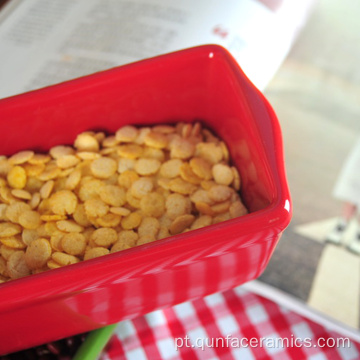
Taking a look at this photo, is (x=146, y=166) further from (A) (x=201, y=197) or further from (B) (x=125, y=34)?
(B) (x=125, y=34)

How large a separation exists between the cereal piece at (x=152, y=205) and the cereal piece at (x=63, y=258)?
0.11m

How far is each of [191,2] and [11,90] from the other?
0.34m

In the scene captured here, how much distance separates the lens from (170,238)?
434mm

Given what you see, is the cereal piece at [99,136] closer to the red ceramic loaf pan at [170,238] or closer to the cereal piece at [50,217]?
the red ceramic loaf pan at [170,238]

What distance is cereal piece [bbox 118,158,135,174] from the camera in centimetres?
61

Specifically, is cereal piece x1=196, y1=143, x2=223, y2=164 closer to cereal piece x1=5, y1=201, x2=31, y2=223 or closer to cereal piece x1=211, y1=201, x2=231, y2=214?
cereal piece x1=211, y1=201, x2=231, y2=214

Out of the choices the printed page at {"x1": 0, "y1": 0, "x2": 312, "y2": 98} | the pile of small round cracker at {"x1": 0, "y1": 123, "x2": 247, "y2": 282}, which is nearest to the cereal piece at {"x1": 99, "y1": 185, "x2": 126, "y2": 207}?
the pile of small round cracker at {"x1": 0, "y1": 123, "x2": 247, "y2": 282}

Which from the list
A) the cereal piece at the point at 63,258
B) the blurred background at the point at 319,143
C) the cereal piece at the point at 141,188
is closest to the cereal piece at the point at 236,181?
the cereal piece at the point at 141,188

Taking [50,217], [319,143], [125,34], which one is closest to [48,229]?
[50,217]

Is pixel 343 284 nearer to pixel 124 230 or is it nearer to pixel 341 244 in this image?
pixel 341 244

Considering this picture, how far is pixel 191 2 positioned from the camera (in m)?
0.83

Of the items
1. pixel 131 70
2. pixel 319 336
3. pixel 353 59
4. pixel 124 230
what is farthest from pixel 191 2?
pixel 353 59

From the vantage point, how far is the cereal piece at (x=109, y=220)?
0.55m

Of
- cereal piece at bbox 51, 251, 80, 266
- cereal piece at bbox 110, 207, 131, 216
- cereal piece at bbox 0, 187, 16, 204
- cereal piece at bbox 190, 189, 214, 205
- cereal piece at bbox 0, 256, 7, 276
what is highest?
cereal piece at bbox 190, 189, 214, 205
